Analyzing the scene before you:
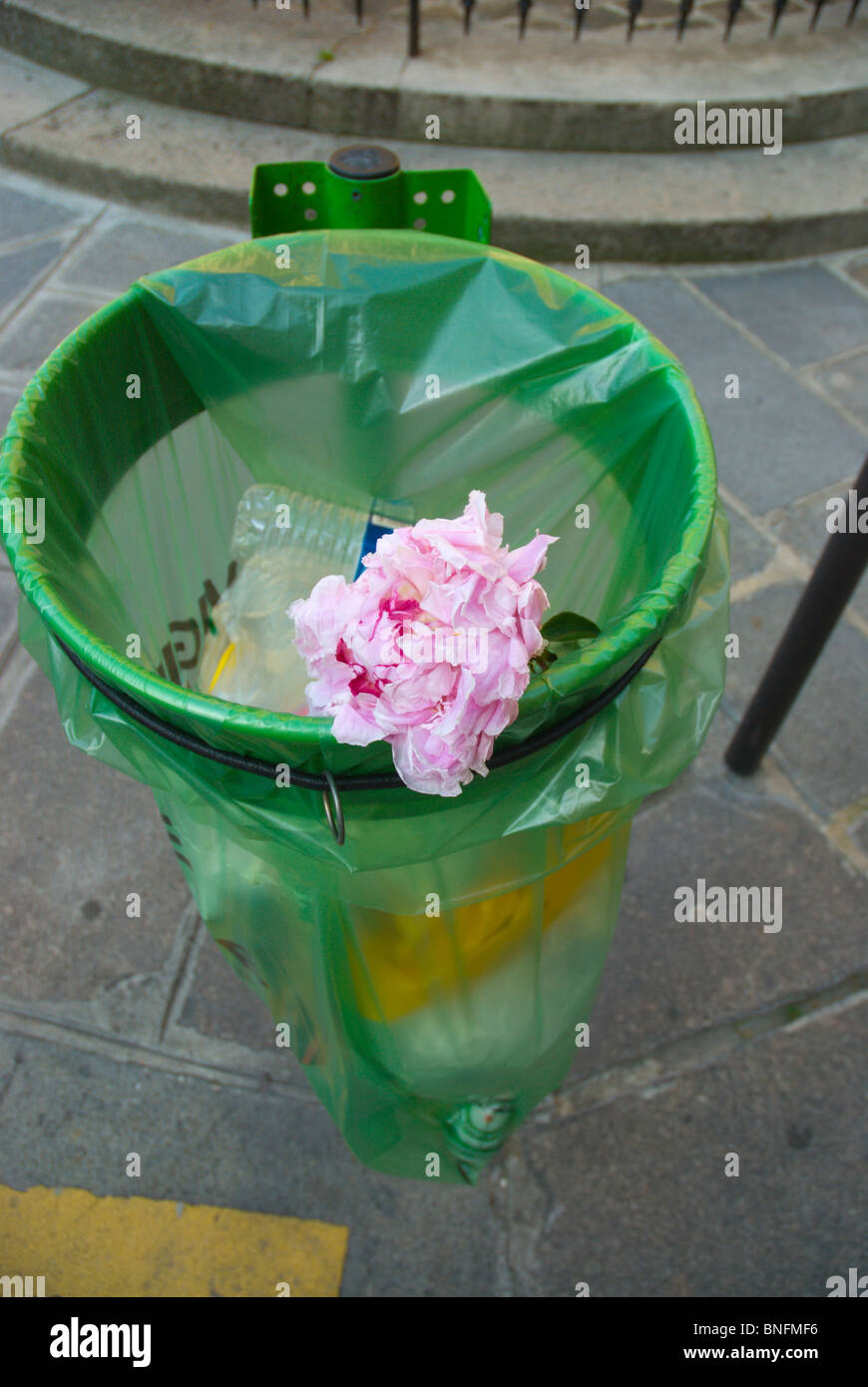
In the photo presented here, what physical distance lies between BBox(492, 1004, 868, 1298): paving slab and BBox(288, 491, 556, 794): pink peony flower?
0.94 m

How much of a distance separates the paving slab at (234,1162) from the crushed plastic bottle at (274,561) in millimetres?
612

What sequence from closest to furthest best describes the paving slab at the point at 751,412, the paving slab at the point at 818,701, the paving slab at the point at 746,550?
the paving slab at the point at 818,701 → the paving slab at the point at 746,550 → the paving slab at the point at 751,412

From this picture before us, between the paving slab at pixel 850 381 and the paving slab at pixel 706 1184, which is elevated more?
the paving slab at pixel 850 381

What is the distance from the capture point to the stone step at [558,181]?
2744 millimetres

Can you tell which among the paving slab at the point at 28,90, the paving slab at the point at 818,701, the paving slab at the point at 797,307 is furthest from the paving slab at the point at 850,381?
the paving slab at the point at 28,90

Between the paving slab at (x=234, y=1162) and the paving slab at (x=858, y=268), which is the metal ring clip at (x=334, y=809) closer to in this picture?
the paving slab at (x=234, y=1162)

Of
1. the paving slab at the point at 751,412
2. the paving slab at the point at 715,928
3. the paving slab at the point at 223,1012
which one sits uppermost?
the paving slab at the point at 751,412

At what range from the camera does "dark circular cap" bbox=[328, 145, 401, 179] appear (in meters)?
1.14

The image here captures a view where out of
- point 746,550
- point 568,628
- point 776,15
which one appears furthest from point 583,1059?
point 776,15

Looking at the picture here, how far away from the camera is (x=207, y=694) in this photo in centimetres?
86

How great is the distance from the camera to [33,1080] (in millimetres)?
1419

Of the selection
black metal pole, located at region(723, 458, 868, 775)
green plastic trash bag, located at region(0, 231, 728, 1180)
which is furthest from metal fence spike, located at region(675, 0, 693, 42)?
green plastic trash bag, located at region(0, 231, 728, 1180)

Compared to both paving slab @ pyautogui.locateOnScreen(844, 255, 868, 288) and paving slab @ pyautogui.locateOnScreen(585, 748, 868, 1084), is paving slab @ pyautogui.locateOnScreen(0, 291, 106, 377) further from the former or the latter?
paving slab @ pyautogui.locateOnScreen(844, 255, 868, 288)
